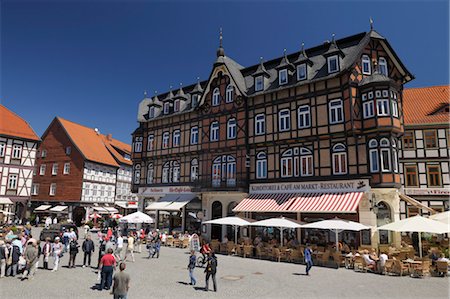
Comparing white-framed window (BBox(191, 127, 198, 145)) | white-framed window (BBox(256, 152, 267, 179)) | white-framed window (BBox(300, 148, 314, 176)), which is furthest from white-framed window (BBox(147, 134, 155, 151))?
white-framed window (BBox(300, 148, 314, 176))

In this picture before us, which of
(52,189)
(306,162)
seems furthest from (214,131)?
(52,189)

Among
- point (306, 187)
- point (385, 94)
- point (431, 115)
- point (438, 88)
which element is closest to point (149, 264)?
point (306, 187)

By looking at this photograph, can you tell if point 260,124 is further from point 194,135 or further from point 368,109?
point 368,109

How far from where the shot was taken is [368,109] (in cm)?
2158

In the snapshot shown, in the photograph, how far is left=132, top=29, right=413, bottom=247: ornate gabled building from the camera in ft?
68.9

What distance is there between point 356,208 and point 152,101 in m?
24.3

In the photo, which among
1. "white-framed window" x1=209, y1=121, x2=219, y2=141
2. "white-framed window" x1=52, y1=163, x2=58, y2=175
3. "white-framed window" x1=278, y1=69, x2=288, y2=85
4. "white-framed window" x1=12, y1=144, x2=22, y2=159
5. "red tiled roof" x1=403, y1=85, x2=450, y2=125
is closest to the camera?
"white-framed window" x1=278, y1=69, x2=288, y2=85

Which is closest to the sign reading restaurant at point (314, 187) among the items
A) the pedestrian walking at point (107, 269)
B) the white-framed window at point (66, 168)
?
the pedestrian walking at point (107, 269)

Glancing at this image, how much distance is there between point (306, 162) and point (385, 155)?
5215 millimetres

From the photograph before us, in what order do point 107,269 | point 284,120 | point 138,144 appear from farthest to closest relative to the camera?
1. point 138,144
2. point 284,120
3. point 107,269

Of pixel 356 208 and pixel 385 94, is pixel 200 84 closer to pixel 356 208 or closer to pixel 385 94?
pixel 385 94

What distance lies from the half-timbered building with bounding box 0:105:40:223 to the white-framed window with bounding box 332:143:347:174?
3377 cm

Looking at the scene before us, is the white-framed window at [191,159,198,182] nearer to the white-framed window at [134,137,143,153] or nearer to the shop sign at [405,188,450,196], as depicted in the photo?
the white-framed window at [134,137,143,153]

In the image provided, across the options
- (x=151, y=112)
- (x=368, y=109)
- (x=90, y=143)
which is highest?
(x=151, y=112)
